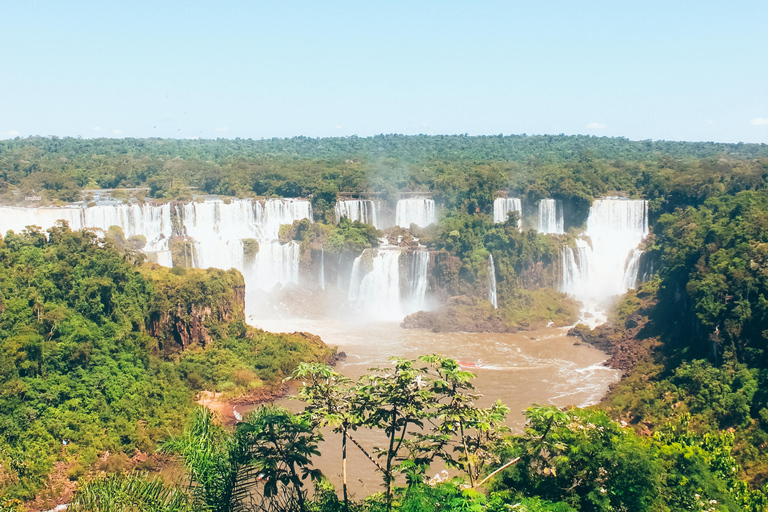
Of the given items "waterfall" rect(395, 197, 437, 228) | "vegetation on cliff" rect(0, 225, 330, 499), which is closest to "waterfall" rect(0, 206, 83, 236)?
"vegetation on cliff" rect(0, 225, 330, 499)

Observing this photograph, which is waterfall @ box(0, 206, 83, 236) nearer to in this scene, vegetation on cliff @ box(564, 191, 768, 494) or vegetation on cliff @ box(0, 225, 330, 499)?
vegetation on cliff @ box(0, 225, 330, 499)

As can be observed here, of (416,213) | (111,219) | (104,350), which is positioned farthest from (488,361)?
(111,219)

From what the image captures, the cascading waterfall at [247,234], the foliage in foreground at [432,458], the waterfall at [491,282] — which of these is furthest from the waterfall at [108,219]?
the foliage in foreground at [432,458]

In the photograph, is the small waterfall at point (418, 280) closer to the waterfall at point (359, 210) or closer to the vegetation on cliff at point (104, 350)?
the waterfall at point (359, 210)

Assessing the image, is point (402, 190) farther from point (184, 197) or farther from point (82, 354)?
point (82, 354)

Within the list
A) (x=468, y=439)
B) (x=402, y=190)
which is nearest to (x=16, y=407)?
(x=468, y=439)

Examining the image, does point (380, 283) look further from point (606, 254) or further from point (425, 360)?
point (425, 360)
